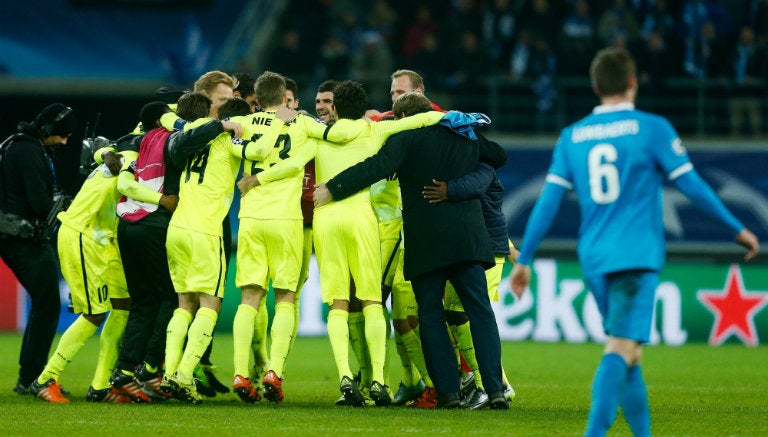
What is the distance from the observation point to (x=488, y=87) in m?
20.6

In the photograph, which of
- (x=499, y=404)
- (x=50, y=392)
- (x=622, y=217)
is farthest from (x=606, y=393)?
(x=50, y=392)

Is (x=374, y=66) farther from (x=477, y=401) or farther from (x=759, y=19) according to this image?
(x=477, y=401)

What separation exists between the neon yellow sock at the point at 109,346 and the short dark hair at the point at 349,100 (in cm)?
259

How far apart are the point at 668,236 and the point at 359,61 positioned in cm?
593

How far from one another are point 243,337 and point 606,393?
377cm

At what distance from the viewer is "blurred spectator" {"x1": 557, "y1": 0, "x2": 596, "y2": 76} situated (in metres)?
20.5

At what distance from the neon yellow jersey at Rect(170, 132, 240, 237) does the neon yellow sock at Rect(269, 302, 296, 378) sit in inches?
30.9

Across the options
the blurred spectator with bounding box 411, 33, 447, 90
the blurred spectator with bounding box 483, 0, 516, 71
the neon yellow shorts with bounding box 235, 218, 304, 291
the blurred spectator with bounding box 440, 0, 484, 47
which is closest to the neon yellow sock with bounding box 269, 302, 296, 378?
the neon yellow shorts with bounding box 235, 218, 304, 291

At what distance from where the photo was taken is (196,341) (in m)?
9.38

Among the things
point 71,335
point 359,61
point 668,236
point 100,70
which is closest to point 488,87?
point 359,61

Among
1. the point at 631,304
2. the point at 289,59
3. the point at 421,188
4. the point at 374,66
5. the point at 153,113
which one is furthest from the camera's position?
the point at 289,59

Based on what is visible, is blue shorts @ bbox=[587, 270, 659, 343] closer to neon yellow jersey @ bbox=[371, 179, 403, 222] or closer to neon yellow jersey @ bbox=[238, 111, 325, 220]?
neon yellow jersey @ bbox=[238, 111, 325, 220]

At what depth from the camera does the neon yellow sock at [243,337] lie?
945 centimetres

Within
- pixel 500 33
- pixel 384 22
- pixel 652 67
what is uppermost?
pixel 384 22
